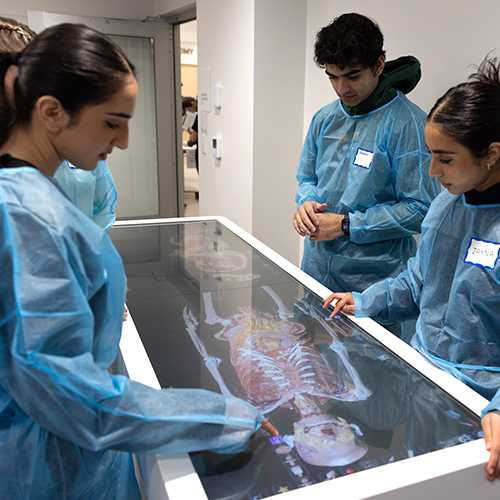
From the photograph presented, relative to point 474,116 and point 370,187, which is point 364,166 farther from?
point 474,116

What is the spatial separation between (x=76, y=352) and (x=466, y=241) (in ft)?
2.98

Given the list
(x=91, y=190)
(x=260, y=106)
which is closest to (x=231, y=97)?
(x=260, y=106)

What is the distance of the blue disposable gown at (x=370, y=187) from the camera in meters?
1.75

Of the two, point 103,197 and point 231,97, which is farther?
point 231,97

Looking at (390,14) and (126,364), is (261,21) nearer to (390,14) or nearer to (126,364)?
(390,14)

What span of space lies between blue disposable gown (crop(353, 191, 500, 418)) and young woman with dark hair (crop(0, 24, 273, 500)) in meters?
0.62

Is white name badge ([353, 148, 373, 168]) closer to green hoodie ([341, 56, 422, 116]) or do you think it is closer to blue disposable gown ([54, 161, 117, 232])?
green hoodie ([341, 56, 422, 116])

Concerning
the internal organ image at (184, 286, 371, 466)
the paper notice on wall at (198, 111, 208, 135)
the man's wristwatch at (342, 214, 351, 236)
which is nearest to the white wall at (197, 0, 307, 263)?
the paper notice on wall at (198, 111, 208, 135)

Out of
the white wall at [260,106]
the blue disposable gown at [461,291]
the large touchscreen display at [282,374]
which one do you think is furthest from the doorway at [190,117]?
the blue disposable gown at [461,291]

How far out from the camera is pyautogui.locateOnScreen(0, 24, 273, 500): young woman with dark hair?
2.22 ft

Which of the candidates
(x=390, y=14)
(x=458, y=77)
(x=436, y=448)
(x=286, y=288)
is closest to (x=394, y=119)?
(x=458, y=77)

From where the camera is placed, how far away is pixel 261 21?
3.01m

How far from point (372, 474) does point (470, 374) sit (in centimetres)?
48

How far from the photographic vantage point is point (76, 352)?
0.72 meters
